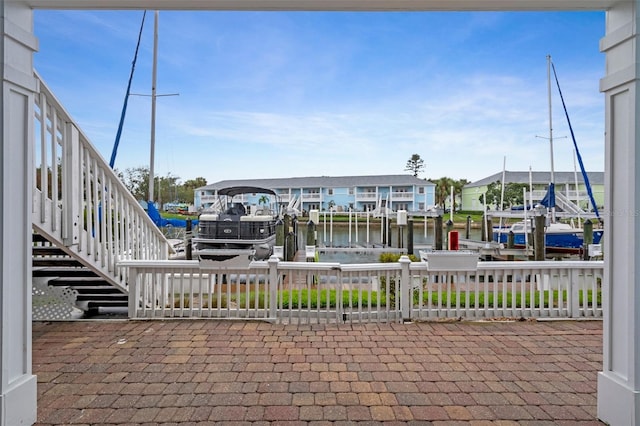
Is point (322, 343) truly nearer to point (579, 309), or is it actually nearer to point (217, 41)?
point (579, 309)

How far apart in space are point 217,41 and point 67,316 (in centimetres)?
790

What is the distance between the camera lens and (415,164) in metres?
45.0

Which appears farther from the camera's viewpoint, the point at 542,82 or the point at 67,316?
the point at 542,82

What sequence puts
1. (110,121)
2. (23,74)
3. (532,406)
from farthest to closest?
1. (110,121)
2. (532,406)
3. (23,74)

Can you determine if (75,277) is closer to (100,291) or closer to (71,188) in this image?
(100,291)

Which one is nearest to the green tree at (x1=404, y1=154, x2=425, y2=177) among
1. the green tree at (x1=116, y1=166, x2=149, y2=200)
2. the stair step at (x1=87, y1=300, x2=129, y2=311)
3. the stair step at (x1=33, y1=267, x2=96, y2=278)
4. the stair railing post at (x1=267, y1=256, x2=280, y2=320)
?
the green tree at (x1=116, y1=166, x2=149, y2=200)

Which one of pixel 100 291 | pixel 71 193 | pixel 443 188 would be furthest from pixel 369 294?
pixel 443 188

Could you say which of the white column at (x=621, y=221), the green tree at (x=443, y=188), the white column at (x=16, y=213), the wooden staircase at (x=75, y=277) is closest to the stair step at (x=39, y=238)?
the wooden staircase at (x=75, y=277)

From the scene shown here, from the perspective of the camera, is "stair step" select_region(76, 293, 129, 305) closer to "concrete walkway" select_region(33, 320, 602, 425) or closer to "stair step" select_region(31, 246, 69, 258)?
"concrete walkway" select_region(33, 320, 602, 425)

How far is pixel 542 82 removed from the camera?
589 inches

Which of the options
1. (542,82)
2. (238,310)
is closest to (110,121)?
(238,310)

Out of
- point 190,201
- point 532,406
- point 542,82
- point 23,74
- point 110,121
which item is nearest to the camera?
point 23,74

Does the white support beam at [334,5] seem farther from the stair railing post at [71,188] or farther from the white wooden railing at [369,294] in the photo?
the white wooden railing at [369,294]

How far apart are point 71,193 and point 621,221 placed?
4.31 m
